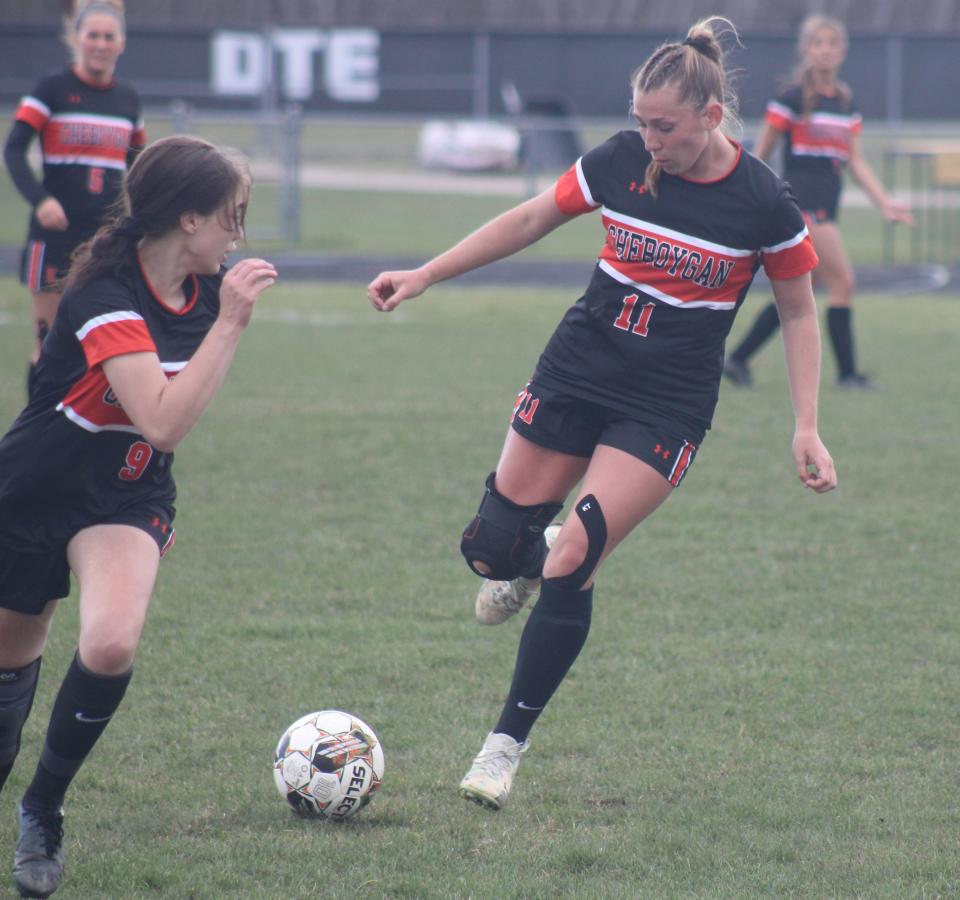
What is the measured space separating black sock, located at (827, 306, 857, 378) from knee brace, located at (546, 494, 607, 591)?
242 inches

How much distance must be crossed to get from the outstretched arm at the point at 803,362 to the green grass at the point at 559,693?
0.90 meters

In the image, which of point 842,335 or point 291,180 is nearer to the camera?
point 842,335

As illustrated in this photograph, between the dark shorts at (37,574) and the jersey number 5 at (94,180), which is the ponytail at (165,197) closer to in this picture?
the dark shorts at (37,574)

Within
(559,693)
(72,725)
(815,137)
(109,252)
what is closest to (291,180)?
(815,137)

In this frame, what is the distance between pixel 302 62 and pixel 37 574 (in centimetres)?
2970

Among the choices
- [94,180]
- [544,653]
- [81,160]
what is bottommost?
[94,180]

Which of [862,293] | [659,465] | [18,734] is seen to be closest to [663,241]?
[659,465]

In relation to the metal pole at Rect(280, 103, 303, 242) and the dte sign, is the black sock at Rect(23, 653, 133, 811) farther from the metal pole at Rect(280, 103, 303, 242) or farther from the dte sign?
the dte sign

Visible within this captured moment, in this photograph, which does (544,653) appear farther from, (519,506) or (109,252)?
(109,252)

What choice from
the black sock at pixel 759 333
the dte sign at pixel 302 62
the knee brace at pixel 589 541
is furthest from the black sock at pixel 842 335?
the dte sign at pixel 302 62

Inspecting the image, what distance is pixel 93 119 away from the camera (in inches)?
299

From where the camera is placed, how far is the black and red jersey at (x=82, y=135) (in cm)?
754

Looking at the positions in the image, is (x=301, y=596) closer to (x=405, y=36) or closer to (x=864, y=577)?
(x=864, y=577)

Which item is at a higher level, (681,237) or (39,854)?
(681,237)
